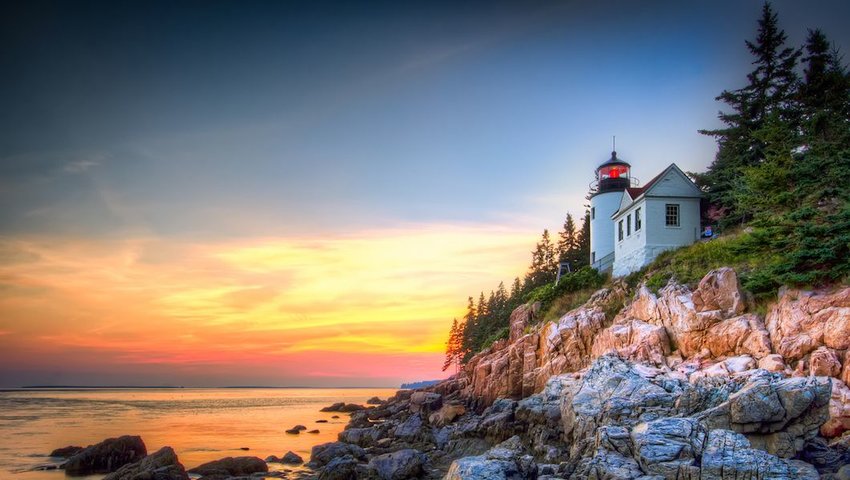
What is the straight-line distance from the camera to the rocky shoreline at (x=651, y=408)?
14.0 m

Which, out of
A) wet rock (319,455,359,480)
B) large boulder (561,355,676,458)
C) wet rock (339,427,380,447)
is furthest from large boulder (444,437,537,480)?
wet rock (339,427,380,447)

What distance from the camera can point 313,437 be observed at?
3781cm

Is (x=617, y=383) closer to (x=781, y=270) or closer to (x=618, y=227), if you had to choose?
(x=781, y=270)

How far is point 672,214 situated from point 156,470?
29.4m

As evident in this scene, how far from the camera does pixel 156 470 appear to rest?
19734 mm

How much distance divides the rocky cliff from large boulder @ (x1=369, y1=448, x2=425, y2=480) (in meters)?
0.05

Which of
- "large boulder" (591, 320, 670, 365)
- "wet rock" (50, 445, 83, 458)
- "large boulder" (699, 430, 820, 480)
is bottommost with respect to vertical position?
"wet rock" (50, 445, 83, 458)

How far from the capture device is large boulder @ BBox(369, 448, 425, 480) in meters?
20.1

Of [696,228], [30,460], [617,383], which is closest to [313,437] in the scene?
[30,460]

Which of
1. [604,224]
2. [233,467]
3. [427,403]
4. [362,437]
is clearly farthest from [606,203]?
[233,467]

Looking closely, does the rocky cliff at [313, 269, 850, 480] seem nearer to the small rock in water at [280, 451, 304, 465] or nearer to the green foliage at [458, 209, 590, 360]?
the small rock in water at [280, 451, 304, 465]

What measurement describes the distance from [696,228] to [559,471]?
22.8 meters

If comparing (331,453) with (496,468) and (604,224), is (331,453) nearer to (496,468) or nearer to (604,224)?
(496,468)

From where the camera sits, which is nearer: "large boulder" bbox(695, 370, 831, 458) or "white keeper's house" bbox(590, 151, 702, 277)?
"large boulder" bbox(695, 370, 831, 458)
